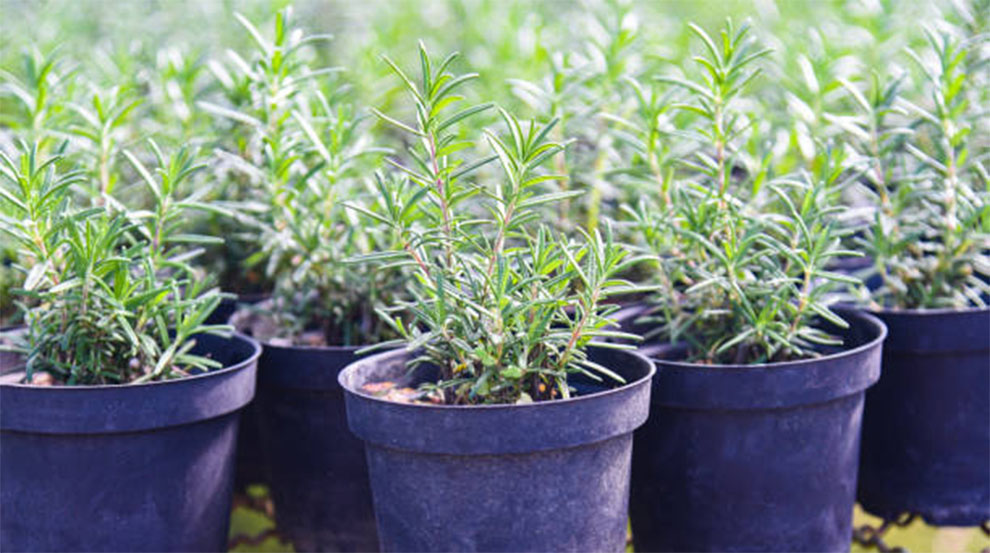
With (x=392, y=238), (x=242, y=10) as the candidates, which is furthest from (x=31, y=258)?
(x=242, y=10)

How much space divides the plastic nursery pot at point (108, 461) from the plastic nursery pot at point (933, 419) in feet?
4.37

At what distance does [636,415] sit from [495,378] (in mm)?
242

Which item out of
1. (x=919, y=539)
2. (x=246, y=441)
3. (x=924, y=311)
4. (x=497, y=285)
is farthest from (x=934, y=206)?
(x=246, y=441)

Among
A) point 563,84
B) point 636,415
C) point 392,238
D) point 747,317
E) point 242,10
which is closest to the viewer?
point 636,415

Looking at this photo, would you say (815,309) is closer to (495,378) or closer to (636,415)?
(636,415)

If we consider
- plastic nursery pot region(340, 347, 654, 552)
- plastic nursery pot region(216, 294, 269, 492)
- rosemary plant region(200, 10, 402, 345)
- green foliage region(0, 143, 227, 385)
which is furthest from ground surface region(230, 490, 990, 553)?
plastic nursery pot region(340, 347, 654, 552)

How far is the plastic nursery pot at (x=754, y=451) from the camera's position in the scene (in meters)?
1.96

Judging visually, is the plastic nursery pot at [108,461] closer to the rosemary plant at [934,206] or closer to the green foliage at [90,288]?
the green foliage at [90,288]

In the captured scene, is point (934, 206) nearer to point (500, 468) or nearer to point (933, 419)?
point (933, 419)

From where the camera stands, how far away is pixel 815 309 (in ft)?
6.73

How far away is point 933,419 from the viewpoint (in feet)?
7.77

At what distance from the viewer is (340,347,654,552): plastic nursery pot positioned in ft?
5.55

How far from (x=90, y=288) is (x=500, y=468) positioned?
82 centimetres

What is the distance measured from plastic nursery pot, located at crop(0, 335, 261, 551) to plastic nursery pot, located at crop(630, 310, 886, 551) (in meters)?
0.78
